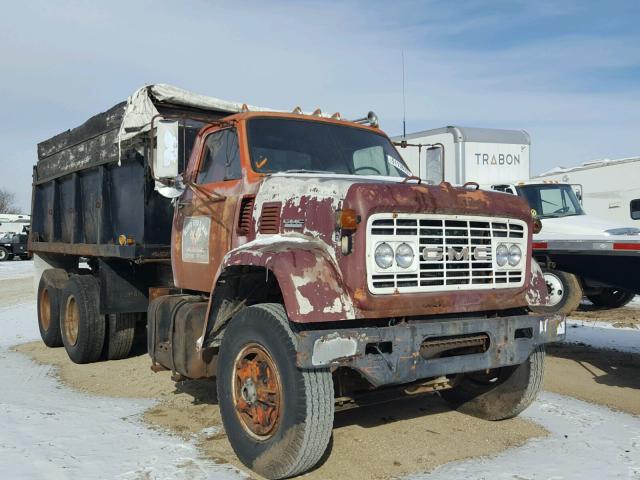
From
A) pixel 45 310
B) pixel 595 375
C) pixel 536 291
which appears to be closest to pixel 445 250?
pixel 536 291

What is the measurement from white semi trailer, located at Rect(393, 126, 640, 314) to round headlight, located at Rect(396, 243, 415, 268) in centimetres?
167

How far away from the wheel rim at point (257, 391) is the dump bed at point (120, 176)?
2.15 m

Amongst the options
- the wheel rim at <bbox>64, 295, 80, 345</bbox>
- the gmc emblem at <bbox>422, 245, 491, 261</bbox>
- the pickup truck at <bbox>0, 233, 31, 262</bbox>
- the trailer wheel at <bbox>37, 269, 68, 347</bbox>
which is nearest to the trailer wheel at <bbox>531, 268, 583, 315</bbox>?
the gmc emblem at <bbox>422, 245, 491, 261</bbox>

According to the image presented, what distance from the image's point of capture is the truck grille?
3.76 meters

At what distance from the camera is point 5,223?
43.4 metres

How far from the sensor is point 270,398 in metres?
3.98

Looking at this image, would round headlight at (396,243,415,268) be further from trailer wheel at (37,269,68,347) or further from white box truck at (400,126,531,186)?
white box truck at (400,126,531,186)

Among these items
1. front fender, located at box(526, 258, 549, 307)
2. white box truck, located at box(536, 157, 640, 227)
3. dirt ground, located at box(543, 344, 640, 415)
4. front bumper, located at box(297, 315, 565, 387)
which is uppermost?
white box truck, located at box(536, 157, 640, 227)

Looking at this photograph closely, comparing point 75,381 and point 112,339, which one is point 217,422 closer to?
point 75,381

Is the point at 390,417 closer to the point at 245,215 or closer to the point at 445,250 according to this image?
the point at 445,250

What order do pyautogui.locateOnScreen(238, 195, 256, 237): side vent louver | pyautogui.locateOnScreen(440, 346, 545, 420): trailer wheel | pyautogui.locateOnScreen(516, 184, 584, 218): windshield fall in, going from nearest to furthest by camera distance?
pyautogui.locateOnScreen(238, 195, 256, 237): side vent louver < pyautogui.locateOnScreen(440, 346, 545, 420): trailer wheel < pyautogui.locateOnScreen(516, 184, 584, 218): windshield

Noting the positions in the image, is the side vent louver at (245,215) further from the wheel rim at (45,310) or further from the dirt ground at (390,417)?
the wheel rim at (45,310)

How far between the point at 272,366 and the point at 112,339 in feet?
13.8

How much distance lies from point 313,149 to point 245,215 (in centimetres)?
86
